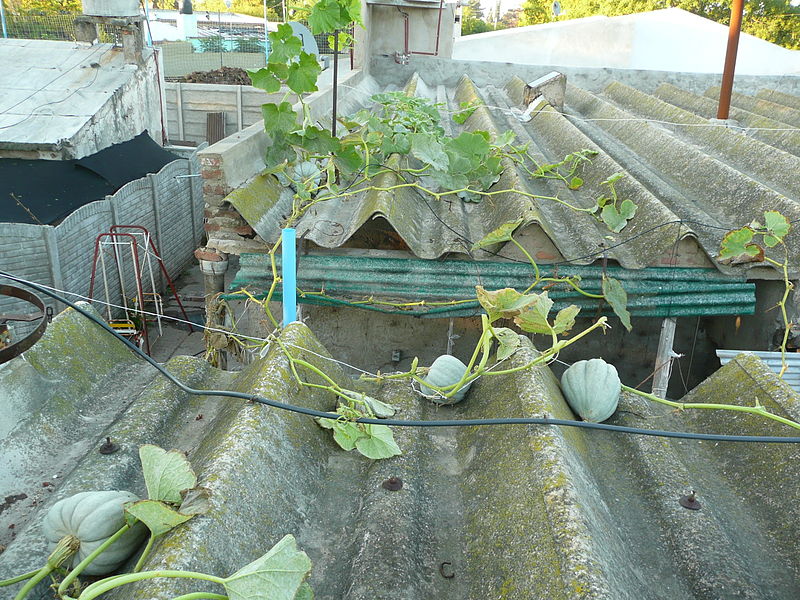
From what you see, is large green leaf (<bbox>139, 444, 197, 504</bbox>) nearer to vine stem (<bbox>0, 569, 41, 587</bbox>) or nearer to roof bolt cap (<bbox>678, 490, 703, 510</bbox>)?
vine stem (<bbox>0, 569, 41, 587</bbox>)

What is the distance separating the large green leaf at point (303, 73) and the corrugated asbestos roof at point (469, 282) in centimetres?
126

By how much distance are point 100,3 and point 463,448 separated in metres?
12.5

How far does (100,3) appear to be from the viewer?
11.6m

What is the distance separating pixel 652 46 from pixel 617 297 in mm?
15379

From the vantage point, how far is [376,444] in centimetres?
191

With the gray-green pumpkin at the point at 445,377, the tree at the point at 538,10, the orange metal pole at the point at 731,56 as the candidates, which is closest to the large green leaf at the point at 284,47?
the gray-green pumpkin at the point at 445,377

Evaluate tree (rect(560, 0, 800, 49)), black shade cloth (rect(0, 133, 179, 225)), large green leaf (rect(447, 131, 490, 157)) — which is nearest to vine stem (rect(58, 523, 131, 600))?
large green leaf (rect(447, 131, 490, 157))

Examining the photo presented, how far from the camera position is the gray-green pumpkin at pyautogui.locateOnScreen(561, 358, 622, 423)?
2.17 meters

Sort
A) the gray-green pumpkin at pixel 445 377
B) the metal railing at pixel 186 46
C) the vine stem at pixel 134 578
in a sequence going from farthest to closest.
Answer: the metal railing at pixel 186 46, the gray-green pumpkin at pixel 445 377, the vine stem at pixel 134 578

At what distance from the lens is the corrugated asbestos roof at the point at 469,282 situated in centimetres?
371

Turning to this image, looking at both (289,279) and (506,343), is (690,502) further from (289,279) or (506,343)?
(289,279)

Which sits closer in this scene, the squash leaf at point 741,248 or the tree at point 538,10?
the squash leaf at point 741,248

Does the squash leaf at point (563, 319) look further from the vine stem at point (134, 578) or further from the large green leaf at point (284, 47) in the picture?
the large green leaf at point (284, 47)

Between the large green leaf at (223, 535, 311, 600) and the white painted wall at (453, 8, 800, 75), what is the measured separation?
16.6 meters
